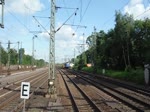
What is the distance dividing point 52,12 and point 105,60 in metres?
60.9

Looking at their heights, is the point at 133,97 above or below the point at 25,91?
below

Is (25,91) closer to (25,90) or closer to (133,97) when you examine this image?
(25,90)

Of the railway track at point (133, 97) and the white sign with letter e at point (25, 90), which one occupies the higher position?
the white sign with letter e at point (25, 90)

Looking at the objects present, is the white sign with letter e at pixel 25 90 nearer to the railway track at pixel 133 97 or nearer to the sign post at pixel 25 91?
the sign post at pixel 25 91

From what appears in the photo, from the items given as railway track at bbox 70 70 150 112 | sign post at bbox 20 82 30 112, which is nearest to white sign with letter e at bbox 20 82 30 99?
sign post at bbox 20 82 30 112

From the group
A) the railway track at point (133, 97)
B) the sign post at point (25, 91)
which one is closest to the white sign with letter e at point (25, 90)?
the sign post at point (25, 91)

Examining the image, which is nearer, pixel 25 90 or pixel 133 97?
pixel 25 90

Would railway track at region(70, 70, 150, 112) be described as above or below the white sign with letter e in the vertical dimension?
below

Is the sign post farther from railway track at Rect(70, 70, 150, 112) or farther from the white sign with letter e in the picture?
railway track at Rect(70, 70, 150, 112)

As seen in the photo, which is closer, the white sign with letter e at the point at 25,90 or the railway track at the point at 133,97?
the white sign with letter e at the point at 25,90

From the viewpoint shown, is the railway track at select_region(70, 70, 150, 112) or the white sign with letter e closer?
the white sign with letter e

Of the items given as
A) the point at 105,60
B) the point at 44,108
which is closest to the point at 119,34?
the point at 105,60

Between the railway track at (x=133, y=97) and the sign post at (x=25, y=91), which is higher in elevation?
the sign post at (x=25, y=91)

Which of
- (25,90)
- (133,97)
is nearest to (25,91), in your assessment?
(25,90)
